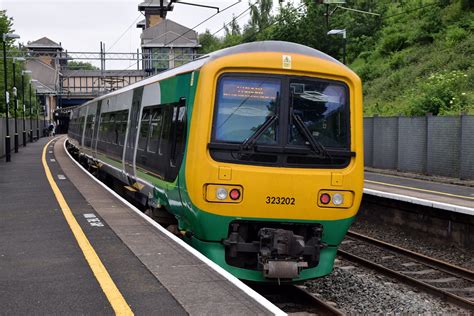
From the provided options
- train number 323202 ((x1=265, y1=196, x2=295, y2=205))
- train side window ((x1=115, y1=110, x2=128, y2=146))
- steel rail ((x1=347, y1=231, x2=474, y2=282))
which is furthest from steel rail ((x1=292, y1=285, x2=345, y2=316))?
train side window ((x1=115, y1=110, x2=128, y2=146))

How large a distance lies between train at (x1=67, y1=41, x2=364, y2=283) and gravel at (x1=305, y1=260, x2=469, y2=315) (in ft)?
2.97

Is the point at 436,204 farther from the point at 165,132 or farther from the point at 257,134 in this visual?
the point at 257,134

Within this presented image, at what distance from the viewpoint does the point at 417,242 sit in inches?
522

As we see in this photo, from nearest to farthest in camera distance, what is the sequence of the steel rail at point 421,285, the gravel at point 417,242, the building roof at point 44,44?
the steel rail at point 421,285, the gravel at point 417,242, the building roof at point 44,44

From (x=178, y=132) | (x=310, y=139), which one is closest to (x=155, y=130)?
(x=178, y=132)

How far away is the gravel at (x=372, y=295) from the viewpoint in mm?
8102

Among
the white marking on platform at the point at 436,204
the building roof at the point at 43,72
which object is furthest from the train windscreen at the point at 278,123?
the building roof at the point at 43,72

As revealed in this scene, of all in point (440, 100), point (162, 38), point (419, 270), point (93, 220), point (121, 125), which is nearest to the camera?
point (93, 220)

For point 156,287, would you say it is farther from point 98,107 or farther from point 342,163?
point 98,107

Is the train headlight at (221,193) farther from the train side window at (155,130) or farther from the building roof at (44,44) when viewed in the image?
the building roof at (44,44)

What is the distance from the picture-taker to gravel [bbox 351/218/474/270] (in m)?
→ 11.6

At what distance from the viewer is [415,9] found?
44250mm

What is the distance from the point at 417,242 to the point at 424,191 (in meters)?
4.42

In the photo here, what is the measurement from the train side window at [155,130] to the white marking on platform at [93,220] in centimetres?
143
